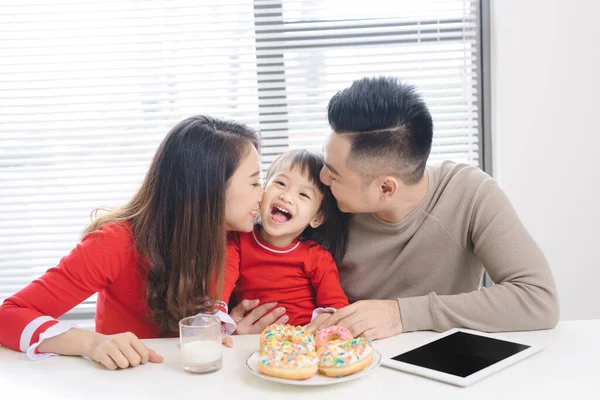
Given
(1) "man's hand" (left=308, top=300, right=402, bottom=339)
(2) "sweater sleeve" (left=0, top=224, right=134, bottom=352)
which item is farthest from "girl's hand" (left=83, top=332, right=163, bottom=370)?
(1) "man's hand" (left=308, top=300, right=402, bottom=339)

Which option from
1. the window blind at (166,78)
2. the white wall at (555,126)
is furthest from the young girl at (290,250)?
the white wall at (555,126)

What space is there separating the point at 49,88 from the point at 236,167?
62.6 inches

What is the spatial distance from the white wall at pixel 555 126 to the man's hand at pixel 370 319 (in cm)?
145

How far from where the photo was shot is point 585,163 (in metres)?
2.76

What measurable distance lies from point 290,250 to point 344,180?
26cm

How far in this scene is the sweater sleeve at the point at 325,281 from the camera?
1.83 m

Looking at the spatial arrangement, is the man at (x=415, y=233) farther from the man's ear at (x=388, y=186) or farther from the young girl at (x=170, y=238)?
the young girl at (x=170, y=238)

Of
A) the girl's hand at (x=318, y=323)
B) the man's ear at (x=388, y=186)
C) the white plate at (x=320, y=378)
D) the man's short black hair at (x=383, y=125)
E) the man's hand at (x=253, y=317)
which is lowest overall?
the man's hand at (x=253, y=317)

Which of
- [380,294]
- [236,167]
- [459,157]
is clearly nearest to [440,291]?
[380,294]

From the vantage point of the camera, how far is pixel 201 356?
127cm

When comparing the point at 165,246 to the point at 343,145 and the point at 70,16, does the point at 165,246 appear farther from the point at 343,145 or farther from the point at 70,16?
the point at 70,16

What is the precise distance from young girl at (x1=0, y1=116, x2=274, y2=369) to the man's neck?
1.27 feet

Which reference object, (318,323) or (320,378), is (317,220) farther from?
(320,378)

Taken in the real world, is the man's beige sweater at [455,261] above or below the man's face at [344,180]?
below
